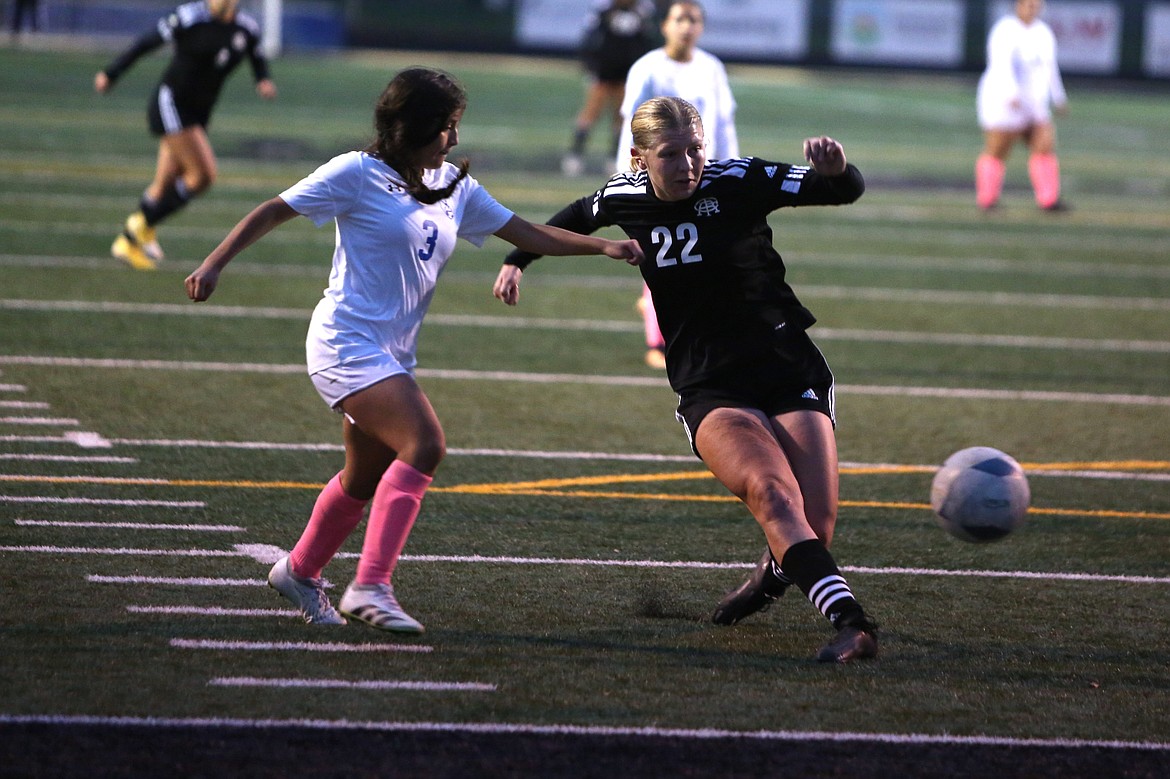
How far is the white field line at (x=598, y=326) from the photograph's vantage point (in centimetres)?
1104

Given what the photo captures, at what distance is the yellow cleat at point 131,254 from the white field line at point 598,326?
4.89 ft

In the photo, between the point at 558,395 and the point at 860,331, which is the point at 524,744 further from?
the point at 860,331

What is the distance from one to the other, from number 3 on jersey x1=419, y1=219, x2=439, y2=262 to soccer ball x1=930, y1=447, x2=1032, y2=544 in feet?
5.97

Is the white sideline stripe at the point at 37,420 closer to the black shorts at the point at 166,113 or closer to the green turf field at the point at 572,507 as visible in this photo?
the green turf field at the point at 572,507

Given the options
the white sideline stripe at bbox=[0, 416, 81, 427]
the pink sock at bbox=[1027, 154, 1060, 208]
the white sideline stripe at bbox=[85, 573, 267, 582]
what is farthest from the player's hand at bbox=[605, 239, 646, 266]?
the pink sock at bbox=[1027, 154, 1060, 208]

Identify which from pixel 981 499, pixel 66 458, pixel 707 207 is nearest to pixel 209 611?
pixel 707 207

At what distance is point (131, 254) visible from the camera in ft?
41.9

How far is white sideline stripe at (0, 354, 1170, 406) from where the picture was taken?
9344mm

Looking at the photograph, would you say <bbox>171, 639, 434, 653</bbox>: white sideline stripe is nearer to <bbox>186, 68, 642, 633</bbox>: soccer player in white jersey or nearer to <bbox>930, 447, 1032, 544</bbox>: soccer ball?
<bbox>186, 68, 642, 633</bbox>: soccer player in white jersey

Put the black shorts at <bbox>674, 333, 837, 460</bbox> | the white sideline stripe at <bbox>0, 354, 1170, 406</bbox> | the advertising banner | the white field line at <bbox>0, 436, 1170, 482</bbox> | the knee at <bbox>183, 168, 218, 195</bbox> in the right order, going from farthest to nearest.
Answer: the advertising banner, the knee at <bbox>183, 168, 218, 195</bbox>, the white sideline stripe at <bbox>0, 354, 1170, 406</bbox>, the white field line at <bbox>0, 436, 1170, 482</bbox>, the black shorts at <bbox>674, 333, 837, 460</bbox>

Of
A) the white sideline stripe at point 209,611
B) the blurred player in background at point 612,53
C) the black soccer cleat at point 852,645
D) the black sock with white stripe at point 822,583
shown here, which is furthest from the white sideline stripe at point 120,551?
the blurred player in background at point 612,53

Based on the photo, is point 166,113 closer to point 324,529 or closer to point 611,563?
point 611,563

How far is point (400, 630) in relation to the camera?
16.3ft

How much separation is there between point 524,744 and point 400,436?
113 centimetres
